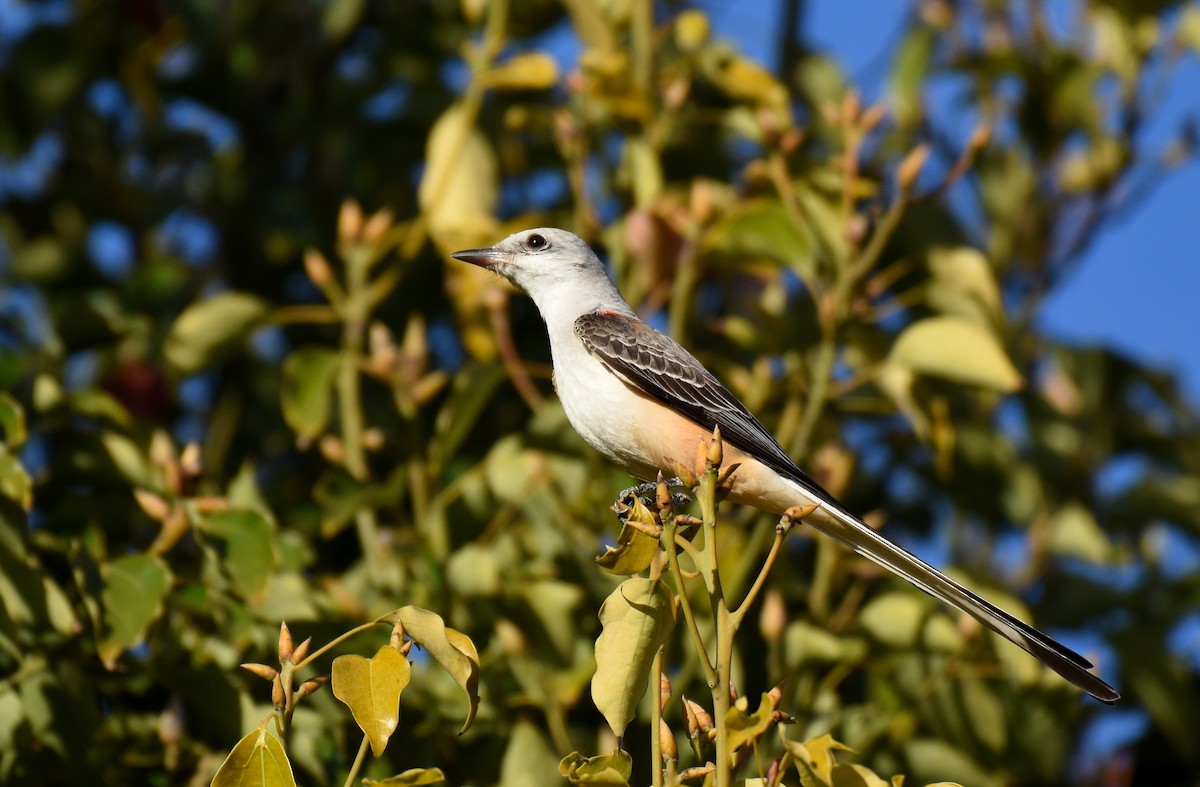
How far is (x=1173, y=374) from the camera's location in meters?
6.48

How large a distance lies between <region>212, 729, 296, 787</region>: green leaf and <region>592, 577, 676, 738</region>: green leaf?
2.05ft

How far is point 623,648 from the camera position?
2.74 meters

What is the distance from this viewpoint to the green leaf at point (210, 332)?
4.78 metres

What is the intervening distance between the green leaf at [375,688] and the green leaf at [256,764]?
0.15 metres

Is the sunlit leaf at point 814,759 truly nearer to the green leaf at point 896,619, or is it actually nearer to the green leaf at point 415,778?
the green leaf at point 415,778

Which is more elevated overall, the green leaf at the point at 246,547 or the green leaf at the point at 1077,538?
the green leaf at the point at 246,547

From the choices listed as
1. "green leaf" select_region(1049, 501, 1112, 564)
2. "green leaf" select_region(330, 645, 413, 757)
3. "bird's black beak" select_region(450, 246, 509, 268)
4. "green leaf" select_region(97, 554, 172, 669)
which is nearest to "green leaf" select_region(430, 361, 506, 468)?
"bird's black beak" select_region(450, 246, 509, 268)

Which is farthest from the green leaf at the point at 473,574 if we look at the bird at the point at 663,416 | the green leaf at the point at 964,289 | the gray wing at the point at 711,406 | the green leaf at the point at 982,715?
the green leaf at the point at 964,289

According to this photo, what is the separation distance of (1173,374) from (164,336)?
455 cm

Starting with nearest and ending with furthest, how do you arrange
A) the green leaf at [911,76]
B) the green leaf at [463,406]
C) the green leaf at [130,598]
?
the green leaf at [130,598], the green leaf at [463,406], the green leaf at [911,76]

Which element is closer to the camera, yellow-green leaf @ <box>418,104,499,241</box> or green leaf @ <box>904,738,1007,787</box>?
green leaf @ <box>904,738,1007,787</box>

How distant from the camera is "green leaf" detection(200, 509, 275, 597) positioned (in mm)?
3779

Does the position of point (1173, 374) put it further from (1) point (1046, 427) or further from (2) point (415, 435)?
(2) point (415, 435)

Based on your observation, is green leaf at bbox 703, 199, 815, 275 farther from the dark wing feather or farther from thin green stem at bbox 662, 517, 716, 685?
thin green stem at bbox 662, 517, 716, 685
